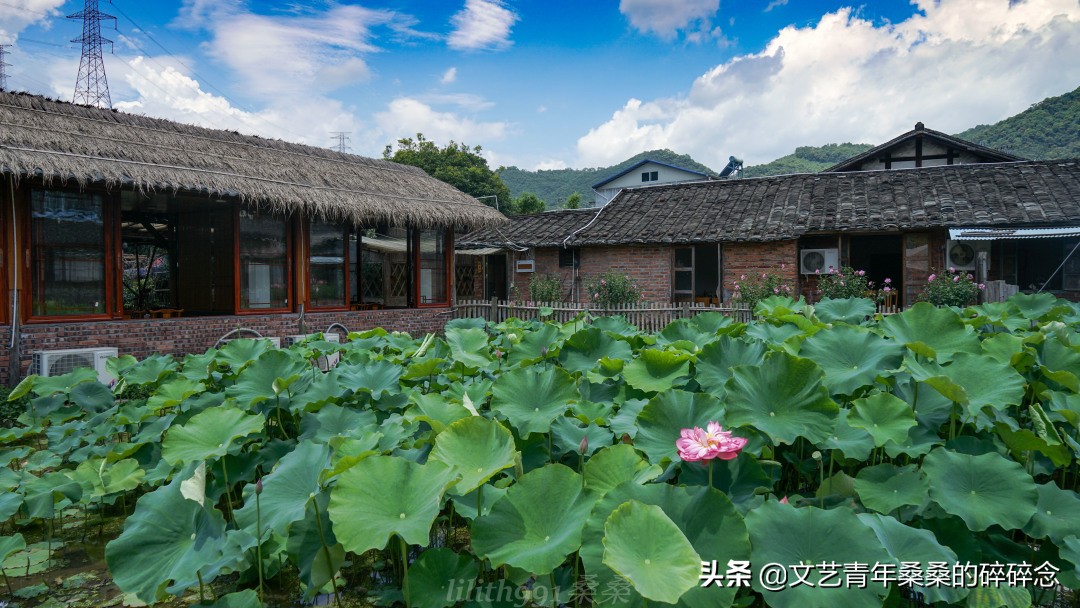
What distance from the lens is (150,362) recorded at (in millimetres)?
3711

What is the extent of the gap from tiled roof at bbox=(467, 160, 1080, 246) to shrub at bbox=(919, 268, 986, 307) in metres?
1.31

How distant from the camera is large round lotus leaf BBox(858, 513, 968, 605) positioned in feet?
4.51

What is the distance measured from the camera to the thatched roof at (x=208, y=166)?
733 centimetres

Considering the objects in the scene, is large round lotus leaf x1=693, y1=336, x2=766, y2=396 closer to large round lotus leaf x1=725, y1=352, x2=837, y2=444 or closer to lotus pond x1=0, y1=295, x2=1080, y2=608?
lotus pond x1=0, y1=295, x2=1080, y2=608

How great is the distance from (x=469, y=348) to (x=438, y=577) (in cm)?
170

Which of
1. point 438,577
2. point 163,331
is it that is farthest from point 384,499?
point 163,331

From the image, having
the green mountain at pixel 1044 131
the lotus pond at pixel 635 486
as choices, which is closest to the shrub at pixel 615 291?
the lotus pond at pixel 635 486

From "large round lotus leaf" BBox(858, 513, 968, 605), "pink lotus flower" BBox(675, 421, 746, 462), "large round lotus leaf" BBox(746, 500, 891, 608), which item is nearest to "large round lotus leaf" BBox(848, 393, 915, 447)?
"large round lotus leaf" BBox(858, 513, 968, 605)

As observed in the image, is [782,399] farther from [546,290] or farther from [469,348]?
[546,290]

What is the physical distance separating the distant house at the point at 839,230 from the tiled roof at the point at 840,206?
3cm

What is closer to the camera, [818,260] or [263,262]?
[263,262]

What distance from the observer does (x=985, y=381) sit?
196 centimetres

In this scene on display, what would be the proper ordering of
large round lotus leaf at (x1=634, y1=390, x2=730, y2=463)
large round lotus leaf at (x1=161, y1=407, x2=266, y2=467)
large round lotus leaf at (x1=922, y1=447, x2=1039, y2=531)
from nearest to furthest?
large round lotus leaf at (x1=922, y1=447, x2=1039, y2=531) < large round lotus leaf at (x1=634, y1=390, x2=730, y2=463) < large round lotus leaf at (x1=161, y1=407, x2=266, y2=467)

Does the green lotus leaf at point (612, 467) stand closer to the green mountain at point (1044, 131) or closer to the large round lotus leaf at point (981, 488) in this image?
the large round lotus leaf at point (981, 488)
